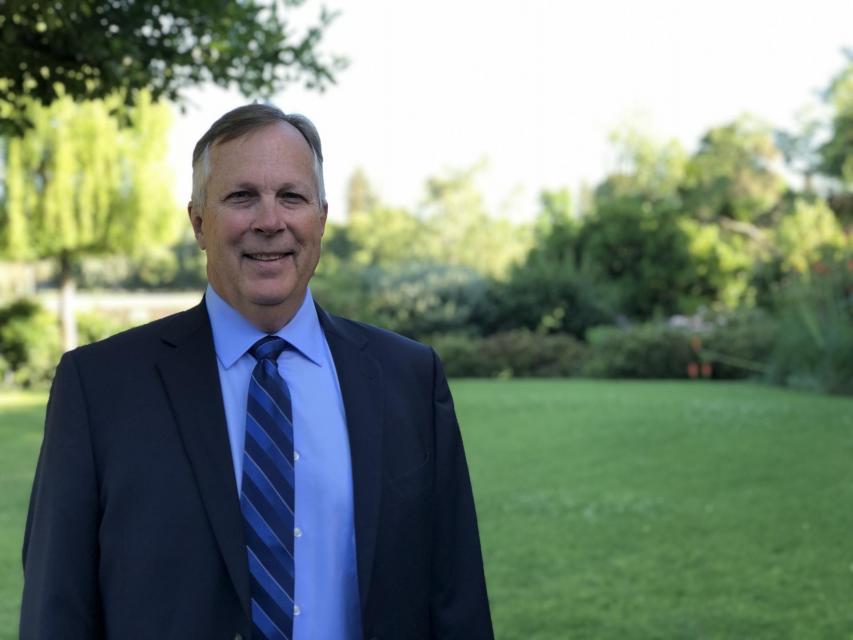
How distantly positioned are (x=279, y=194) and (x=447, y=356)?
2429 centimetres

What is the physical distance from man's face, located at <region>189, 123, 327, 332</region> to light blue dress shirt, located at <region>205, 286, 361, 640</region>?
0.26ft

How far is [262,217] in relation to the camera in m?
2.50

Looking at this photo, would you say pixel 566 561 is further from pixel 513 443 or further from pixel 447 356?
pixel 447 356

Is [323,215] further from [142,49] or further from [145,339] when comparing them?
[142,49]

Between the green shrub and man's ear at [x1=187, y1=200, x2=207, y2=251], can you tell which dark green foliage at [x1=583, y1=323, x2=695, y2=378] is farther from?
man's ear at [x1=187, y1=200, x2=207, y2=251]

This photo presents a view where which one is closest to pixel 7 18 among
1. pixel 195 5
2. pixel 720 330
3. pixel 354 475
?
pixel 195 5

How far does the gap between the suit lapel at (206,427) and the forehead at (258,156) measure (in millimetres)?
335

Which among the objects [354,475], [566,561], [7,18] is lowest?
[566,561]

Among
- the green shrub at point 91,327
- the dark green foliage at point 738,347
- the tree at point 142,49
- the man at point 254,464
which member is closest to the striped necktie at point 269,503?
the man at point 254,464

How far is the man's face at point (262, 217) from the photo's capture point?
8.22ft

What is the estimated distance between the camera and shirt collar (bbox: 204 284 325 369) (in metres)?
2.57

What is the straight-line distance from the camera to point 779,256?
32.4m

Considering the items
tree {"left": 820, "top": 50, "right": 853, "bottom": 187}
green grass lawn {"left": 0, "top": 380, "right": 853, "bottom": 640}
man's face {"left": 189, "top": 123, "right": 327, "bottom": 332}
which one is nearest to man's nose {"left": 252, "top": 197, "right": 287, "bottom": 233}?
man's face {"left": 189, "top": 123, "right": 327, "bottom": 332}

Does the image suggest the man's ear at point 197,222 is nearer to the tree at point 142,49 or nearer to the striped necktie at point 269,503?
the striped necktie at point 269,503
